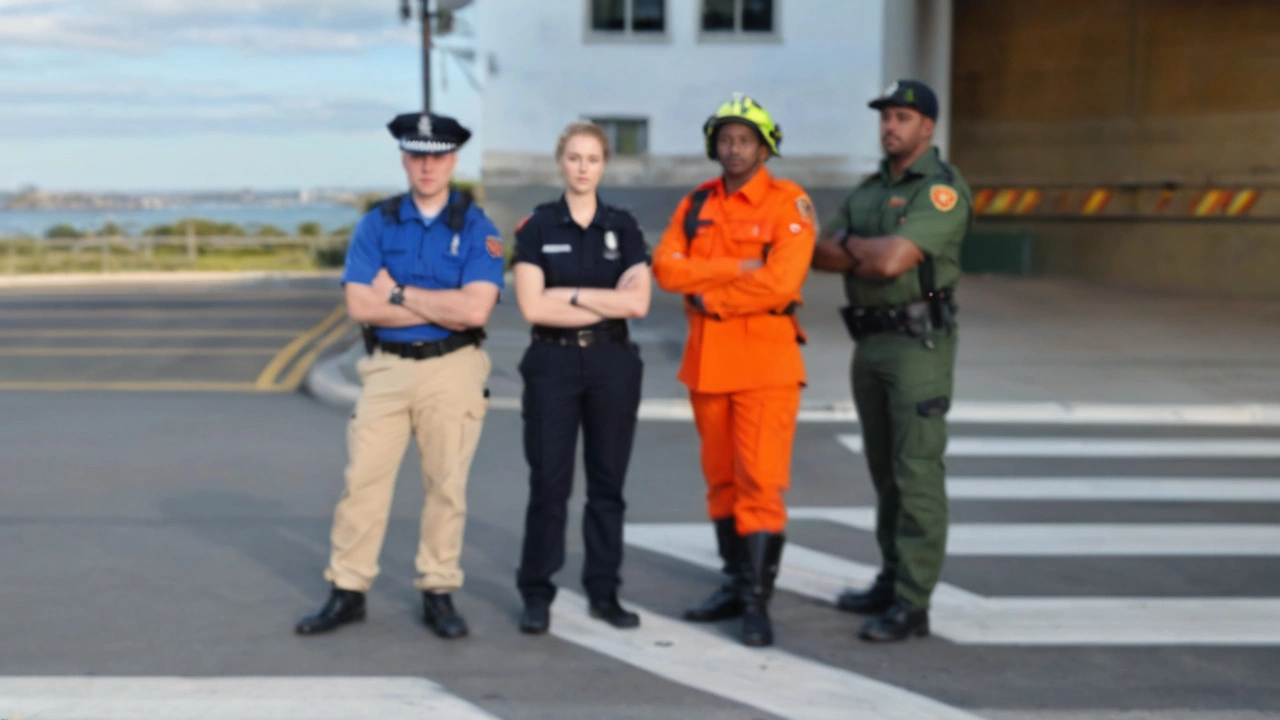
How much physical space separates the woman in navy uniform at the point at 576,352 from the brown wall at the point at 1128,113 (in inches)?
675

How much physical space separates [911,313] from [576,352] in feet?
4.30

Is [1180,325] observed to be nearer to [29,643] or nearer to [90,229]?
[29,643]

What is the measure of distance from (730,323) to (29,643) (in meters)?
2.95

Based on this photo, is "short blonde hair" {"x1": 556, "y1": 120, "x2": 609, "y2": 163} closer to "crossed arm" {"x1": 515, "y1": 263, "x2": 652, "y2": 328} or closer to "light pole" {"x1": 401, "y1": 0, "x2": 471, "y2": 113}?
"crossed arm" {"x1": 515, "y1": 263, "x2": 652, "y2": 328}

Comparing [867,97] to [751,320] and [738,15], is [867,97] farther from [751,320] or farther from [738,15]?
[751,320]

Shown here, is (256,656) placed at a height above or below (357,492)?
below

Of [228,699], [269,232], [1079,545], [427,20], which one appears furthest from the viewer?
[269,232]

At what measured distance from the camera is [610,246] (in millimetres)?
5293

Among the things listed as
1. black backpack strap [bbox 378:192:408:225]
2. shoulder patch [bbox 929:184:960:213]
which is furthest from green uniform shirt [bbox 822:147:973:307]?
black backpack strap [bbox 378:192:408:225]

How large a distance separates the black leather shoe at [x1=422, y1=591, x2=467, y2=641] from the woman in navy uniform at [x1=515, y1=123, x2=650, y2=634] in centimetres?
27

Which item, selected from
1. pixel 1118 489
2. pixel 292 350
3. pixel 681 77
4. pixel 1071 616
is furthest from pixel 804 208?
pixel 681 77

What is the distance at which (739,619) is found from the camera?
5.55m

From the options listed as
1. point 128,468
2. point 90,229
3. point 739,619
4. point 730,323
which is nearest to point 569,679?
point 739,619

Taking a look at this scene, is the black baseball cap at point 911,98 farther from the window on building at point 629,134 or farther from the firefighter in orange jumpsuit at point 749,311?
the window on building at point 629,134
